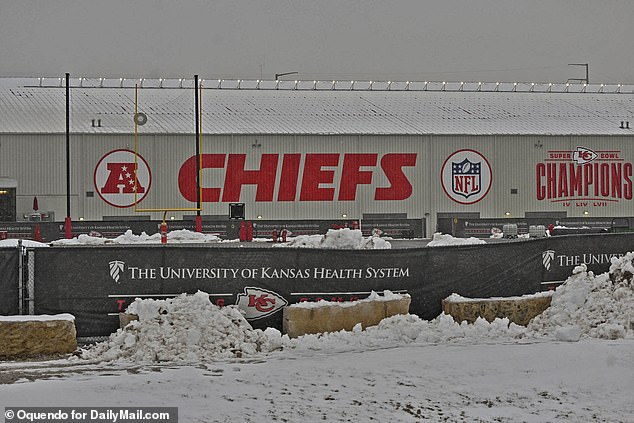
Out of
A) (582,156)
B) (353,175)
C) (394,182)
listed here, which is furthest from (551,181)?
(353,175)

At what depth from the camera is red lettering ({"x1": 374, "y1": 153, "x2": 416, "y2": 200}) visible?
49.9 metres

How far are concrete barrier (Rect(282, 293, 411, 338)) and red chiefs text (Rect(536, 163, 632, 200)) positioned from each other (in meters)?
36.6

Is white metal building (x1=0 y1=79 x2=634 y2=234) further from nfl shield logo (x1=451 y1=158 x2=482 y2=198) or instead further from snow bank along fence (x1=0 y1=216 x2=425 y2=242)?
snow bank along fence (x1=0 y1=216 x2=425 y2=242)

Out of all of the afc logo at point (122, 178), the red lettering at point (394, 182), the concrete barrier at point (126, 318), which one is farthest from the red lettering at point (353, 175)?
the concrete barrier at point (126, 318)

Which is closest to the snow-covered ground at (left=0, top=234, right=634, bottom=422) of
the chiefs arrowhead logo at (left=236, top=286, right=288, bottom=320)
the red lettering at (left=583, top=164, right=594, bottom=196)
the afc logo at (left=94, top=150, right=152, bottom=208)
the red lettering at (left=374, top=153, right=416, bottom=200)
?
the chiefs arrowhead logo at (left=236, top=286, right=288, bottom=320)

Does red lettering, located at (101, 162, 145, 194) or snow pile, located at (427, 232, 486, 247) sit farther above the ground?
red lettering, located at (101, 162, 145, 194)

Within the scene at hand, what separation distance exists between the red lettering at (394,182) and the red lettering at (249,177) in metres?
5.59

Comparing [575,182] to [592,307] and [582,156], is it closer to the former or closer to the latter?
[582,156]

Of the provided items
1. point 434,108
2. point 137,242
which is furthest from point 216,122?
point 137,242

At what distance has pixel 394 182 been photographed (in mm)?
50094

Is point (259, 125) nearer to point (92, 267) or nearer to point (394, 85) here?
point (394, 85)

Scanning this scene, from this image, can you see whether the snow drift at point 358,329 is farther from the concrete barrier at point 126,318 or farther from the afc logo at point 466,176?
the afc logo at point 466,176

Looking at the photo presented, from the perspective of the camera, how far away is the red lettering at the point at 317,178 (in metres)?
49.1

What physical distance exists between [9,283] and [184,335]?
3.60m
